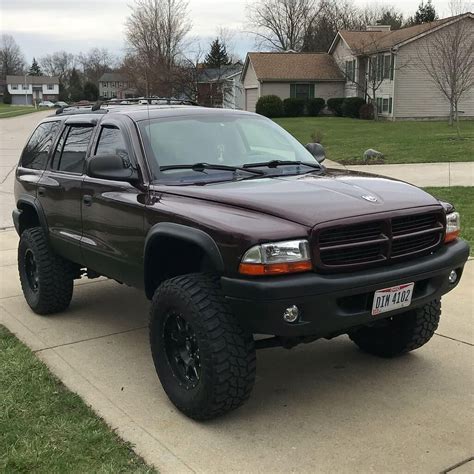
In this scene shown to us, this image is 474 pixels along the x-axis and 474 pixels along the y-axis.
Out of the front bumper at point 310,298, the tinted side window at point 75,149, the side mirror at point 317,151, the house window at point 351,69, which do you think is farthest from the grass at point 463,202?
the house window at point 351,69

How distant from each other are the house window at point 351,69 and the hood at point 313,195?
4102 centimetres

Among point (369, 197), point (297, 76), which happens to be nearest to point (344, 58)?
point (297, 76)

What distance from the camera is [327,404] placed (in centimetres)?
388

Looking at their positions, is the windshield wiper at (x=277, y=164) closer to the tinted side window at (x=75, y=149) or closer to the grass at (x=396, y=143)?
the tinted side window at (x=75, y=149)

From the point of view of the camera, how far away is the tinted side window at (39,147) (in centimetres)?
574

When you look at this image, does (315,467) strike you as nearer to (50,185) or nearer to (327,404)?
(327,404)

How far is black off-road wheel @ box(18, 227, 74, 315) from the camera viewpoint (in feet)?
18.0

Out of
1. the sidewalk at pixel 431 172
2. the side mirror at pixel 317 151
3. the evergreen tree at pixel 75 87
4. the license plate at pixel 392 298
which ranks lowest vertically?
the sidewalk at pixel 431 172

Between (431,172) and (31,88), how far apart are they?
450 ft

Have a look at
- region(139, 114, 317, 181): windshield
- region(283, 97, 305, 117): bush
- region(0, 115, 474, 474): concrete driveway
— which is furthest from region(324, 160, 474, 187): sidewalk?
region(283, 97, 305, 117): bush

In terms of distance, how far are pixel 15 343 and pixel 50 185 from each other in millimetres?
1351

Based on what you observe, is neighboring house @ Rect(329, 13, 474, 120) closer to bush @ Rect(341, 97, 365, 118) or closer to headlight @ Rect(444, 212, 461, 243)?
bush @ Rect(341, 97, 365, 118)

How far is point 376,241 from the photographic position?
3.43 m

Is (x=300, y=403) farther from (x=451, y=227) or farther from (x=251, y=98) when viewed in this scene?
(x=251, y=98)
